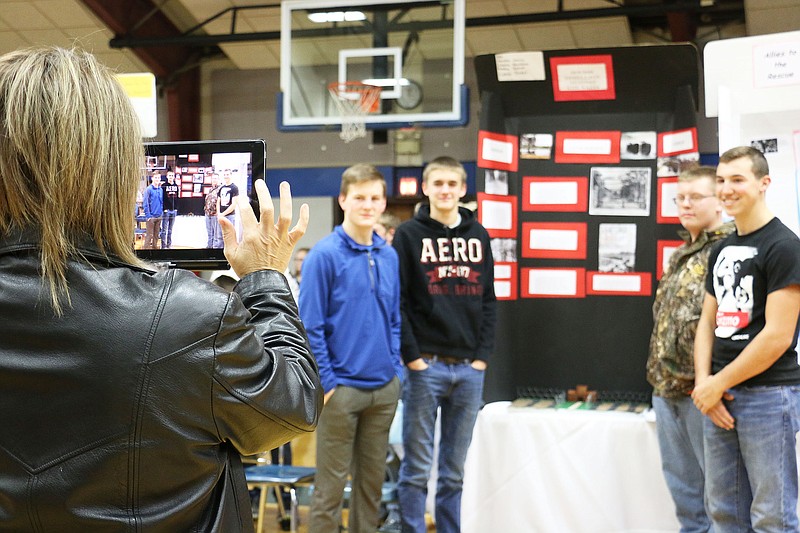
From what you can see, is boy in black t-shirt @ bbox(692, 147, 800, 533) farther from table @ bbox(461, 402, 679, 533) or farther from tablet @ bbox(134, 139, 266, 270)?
tablet @ bbox(134, 139, 266, 270)

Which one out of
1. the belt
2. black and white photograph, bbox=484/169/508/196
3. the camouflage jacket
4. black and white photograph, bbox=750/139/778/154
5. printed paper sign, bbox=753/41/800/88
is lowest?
the belt

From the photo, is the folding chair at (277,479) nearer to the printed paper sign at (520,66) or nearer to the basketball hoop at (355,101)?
the printed paper sign at (520,66)

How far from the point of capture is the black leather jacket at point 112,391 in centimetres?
106

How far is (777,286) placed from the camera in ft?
9.73

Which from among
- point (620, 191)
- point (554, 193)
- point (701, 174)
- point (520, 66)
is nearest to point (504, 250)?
point (554, 193)

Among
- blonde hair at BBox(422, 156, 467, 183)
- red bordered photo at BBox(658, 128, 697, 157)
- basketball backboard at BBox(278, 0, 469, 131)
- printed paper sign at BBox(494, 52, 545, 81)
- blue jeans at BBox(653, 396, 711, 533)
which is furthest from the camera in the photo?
basketball backboard at BBox(278, 0, 469, 131)

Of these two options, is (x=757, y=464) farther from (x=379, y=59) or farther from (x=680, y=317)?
(x=379, y=59)

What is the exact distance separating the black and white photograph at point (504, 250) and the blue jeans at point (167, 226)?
322 centimetres

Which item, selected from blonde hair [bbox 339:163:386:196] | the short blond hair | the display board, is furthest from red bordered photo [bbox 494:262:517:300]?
the short blond hair

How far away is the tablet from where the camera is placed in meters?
1.54

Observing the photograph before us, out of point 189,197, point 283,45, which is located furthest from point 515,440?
point 283,45

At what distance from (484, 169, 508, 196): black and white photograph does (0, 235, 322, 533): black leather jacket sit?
360cm

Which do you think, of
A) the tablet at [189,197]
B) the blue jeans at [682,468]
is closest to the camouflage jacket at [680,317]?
the blue jeans at [682,468]

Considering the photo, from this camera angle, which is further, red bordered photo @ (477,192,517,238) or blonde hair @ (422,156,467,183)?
red bordered photo @ (477,192,517,238)
